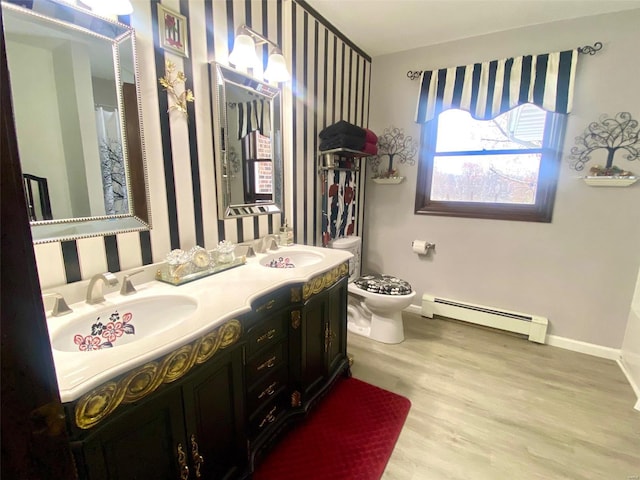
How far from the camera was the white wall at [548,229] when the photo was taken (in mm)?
2115

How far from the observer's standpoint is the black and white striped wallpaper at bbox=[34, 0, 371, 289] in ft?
4.07

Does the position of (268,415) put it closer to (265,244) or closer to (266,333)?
(266,333)

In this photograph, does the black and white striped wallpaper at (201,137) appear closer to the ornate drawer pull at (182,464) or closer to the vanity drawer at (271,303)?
the vanity drawer at (271,303)

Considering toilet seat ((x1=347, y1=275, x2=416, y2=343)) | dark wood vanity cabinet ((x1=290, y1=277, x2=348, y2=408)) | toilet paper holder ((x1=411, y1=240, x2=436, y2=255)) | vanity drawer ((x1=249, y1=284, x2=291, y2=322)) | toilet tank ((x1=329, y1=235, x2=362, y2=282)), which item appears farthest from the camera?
toilet paper holder ((x1=411, y1=240, x2=436, y2=255))

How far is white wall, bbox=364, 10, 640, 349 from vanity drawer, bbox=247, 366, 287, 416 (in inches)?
73.6

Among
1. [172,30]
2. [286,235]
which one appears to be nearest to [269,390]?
[286,235]

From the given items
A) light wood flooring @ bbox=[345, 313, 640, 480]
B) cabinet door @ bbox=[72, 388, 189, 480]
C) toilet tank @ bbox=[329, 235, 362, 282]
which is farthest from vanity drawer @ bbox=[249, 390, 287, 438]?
toilet tank @ bbox=[329, 235, 362, 282]

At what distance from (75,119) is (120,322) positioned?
754mm

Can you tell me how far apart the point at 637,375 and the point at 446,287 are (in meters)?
1.31

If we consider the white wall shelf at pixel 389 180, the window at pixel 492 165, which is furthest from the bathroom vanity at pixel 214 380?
the window at pixel 492 165

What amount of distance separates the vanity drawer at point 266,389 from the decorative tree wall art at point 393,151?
2.07 meters

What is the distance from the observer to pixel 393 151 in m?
2.90

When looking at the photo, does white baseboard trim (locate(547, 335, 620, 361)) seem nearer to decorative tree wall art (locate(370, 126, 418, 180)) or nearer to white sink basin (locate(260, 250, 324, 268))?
decorative tree wall art (locate(370, 126, 418, 180))

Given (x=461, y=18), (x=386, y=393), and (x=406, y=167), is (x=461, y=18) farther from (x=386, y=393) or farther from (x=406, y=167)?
(x=386, y=393)
